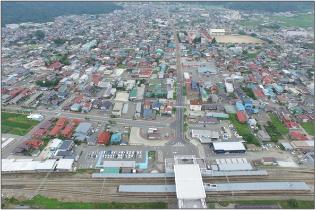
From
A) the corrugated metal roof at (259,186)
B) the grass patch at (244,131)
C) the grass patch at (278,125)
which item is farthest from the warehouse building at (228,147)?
the grass patch at (278,125)

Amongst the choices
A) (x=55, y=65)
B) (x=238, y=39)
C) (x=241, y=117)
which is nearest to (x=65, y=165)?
(x=241, y=117)

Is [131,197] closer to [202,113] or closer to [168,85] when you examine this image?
[202,113]

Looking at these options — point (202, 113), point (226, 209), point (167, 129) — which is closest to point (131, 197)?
point (226, 209)

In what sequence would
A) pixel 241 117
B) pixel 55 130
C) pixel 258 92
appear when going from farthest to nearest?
pixel 258 92 < pixel 241 117 < pixel 55 130

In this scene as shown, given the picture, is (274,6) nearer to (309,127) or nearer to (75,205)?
(309,127)

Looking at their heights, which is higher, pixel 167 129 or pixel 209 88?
pixel 209 88

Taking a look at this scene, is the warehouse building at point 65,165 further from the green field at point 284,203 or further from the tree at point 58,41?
the tree at point 58,41
